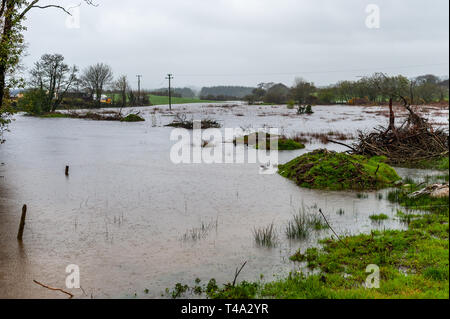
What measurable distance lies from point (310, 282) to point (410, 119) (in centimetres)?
1619

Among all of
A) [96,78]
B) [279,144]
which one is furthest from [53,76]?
[279,144]

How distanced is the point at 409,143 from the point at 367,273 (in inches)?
593

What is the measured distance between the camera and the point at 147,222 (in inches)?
418

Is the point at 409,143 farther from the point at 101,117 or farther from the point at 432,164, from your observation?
the point at 101,117

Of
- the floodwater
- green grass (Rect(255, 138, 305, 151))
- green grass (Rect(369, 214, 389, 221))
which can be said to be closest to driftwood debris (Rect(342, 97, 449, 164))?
the floodwater

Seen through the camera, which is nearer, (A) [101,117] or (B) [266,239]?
(B) [266,239]

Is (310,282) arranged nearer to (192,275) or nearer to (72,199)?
(192,275)

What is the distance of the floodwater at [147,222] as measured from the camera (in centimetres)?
720

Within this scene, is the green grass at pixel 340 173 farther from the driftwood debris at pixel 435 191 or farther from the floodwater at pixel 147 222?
the driftwood debris at pixel 435 191

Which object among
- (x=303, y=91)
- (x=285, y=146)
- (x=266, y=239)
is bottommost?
(x=266, y=239)

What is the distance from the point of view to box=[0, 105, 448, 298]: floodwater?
23.6 ft

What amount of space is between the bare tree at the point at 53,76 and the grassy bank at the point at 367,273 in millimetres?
78580

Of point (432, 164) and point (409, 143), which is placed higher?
point (409, 143)
